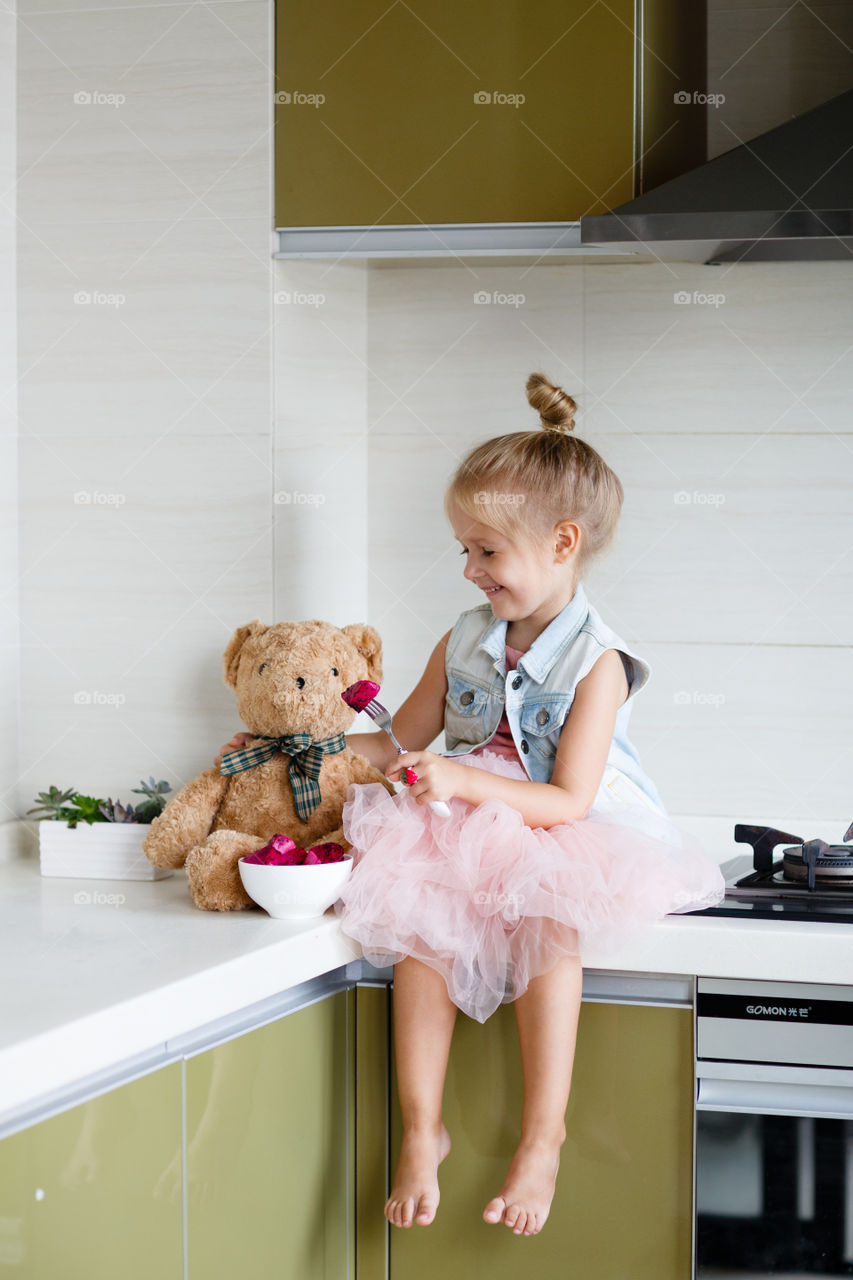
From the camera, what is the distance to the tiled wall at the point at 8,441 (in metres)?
1.64

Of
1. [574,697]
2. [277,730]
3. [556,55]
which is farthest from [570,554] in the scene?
[556,55]

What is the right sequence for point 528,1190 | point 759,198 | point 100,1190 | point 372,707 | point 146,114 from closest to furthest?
1. point 100,1190
2. point 528,1190
3. point 372,707
4. point 759,198
5. point 146,114

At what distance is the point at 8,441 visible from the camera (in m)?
1.66

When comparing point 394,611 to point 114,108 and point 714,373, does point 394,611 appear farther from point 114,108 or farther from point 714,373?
point 114,108

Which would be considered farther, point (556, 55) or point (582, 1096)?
point (556, 55)

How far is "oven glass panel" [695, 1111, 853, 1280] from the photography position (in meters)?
1.20

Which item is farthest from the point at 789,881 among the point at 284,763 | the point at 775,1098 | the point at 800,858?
the point at 284,763

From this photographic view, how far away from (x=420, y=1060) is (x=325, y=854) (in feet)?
0.74

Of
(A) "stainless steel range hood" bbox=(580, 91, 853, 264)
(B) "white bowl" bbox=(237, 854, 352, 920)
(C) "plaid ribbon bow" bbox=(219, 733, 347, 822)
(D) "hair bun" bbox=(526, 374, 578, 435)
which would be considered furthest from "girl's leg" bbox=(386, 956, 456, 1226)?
(A) "stainless steel range hood" bbox=(580, 91, 853, 264)

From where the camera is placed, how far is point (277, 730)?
1.40 meters

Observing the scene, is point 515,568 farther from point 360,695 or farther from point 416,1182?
point 416,1182

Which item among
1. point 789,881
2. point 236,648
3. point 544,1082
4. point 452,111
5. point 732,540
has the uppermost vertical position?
point 452,111

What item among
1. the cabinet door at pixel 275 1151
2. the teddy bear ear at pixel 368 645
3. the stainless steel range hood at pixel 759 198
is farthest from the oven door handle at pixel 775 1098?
the stainless steel range hood at pixel 759 198

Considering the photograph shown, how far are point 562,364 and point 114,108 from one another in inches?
28.2
